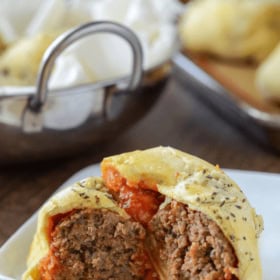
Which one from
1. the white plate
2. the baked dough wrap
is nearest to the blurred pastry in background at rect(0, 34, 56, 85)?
the white plate

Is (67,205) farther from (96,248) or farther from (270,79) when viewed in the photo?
(270,79)

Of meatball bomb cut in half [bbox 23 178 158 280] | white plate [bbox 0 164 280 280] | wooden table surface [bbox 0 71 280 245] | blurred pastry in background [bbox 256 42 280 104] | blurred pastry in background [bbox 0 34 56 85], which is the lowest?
wooden table surface [bbox 0 71 280 245]

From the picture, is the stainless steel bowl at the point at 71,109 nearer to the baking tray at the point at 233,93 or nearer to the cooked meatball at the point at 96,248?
the baking tray at the point at 233,93

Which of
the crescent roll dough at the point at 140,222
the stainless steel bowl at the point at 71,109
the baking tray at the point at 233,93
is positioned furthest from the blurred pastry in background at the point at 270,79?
the crescent roll dough at the point at 140,222

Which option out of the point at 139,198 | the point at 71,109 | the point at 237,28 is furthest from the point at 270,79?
the point at 139,198

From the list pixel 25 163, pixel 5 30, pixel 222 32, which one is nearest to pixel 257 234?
pixel 25 163

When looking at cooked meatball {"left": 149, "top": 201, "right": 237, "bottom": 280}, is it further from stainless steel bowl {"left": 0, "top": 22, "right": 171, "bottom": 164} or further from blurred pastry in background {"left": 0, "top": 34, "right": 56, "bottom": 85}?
blurred pastry in background {"left": 0, "top": 34, "right": 56, "bottom": 85}

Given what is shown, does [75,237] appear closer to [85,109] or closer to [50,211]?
[50,211]
